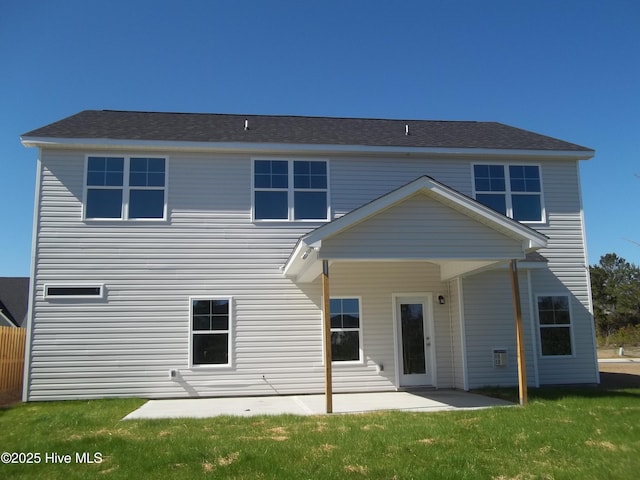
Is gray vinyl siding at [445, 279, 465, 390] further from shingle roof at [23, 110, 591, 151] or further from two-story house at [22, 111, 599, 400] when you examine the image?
shingle roof at [23, 110, 591, 151]

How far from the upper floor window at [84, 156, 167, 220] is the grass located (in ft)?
15.8

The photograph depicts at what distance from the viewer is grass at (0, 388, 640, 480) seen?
6.00 metres

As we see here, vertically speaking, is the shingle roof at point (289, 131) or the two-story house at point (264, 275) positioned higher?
the shingle roof at point (289, 131)

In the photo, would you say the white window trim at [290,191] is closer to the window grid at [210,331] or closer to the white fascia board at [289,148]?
the white fascia board at [289,148]

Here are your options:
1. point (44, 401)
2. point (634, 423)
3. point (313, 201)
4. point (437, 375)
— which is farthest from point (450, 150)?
point (44, 401)

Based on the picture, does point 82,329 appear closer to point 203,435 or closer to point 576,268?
point 203,435

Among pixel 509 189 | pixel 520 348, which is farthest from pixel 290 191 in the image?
pixel 520 348

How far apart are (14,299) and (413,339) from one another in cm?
2340

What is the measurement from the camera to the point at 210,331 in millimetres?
12594

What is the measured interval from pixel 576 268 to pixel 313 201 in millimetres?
6830

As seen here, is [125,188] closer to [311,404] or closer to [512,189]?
[311,404]

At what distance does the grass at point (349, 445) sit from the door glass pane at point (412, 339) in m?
3.86

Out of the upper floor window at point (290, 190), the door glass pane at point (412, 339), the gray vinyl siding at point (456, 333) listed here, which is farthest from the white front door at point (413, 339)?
the upper floor window at point (290, 190)

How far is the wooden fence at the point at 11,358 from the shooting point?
44.2ft
